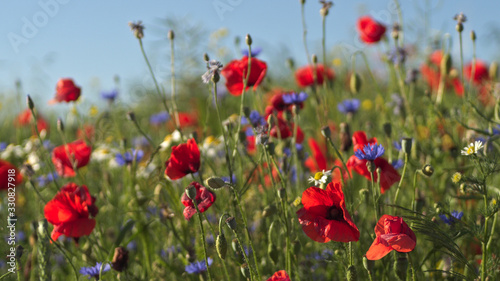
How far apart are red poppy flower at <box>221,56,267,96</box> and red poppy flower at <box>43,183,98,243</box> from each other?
0.52 metres


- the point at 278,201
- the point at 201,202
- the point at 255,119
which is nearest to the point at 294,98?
the point at 255,119

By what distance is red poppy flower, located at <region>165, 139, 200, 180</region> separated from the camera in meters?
1.19

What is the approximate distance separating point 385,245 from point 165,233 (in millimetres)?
1201

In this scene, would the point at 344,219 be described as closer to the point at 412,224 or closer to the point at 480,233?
the point at 412,224

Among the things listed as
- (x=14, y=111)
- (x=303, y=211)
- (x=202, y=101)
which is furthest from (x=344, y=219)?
(x=14, y=111)

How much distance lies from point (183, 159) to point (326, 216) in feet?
1.22

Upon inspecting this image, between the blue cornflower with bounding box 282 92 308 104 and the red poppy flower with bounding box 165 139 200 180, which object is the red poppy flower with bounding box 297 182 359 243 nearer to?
the red poppy flower with bounding box 165 139 200 180

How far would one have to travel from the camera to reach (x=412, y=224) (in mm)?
1063

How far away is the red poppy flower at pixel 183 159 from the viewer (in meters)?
1.19

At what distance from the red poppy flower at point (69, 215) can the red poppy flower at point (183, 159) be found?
0.89 feet

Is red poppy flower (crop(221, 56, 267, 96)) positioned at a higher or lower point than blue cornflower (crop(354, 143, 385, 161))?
higher

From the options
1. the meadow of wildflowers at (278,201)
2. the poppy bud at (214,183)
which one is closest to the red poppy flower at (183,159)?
the meadow of wildflowers at (278,201)

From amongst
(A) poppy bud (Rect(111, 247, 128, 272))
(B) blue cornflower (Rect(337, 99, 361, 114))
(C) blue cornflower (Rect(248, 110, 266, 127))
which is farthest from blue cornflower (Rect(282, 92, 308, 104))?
(A) poppy bud (Rect(111, 247, 128, 272))

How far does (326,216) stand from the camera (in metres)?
1.05
